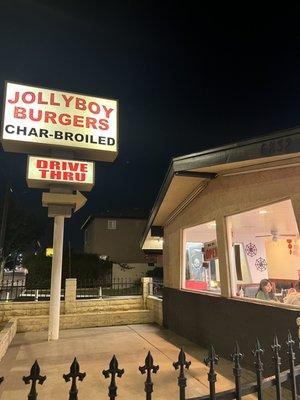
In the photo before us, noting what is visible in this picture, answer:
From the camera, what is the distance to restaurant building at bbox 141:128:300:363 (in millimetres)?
5566

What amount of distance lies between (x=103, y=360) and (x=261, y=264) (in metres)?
4.72

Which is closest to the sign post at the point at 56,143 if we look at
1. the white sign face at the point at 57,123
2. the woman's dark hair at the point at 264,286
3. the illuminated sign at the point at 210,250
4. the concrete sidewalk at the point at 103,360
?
the white sign face at the point at 57,123

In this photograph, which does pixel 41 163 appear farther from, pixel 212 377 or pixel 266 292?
pixel 212 377

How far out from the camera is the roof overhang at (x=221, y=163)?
4.98m

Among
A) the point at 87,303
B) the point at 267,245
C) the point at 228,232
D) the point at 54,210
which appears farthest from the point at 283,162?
the point at 87,303

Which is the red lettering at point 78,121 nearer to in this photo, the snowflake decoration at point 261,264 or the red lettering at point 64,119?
the red lettering at point 64,119

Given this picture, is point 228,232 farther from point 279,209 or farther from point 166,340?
point 166,340

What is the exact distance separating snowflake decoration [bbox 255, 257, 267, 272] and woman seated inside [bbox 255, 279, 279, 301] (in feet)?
3.54

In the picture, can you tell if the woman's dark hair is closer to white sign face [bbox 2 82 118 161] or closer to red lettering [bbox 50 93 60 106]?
white sign face [bbox 2 82 118 161]

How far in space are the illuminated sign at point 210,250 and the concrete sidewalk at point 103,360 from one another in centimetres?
241

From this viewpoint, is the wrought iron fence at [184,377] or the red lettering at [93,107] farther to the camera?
the red lettering at [93,107]

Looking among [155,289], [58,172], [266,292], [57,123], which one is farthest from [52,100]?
[155,289]

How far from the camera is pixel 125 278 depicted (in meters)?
29.1

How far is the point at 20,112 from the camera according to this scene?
9.73m
